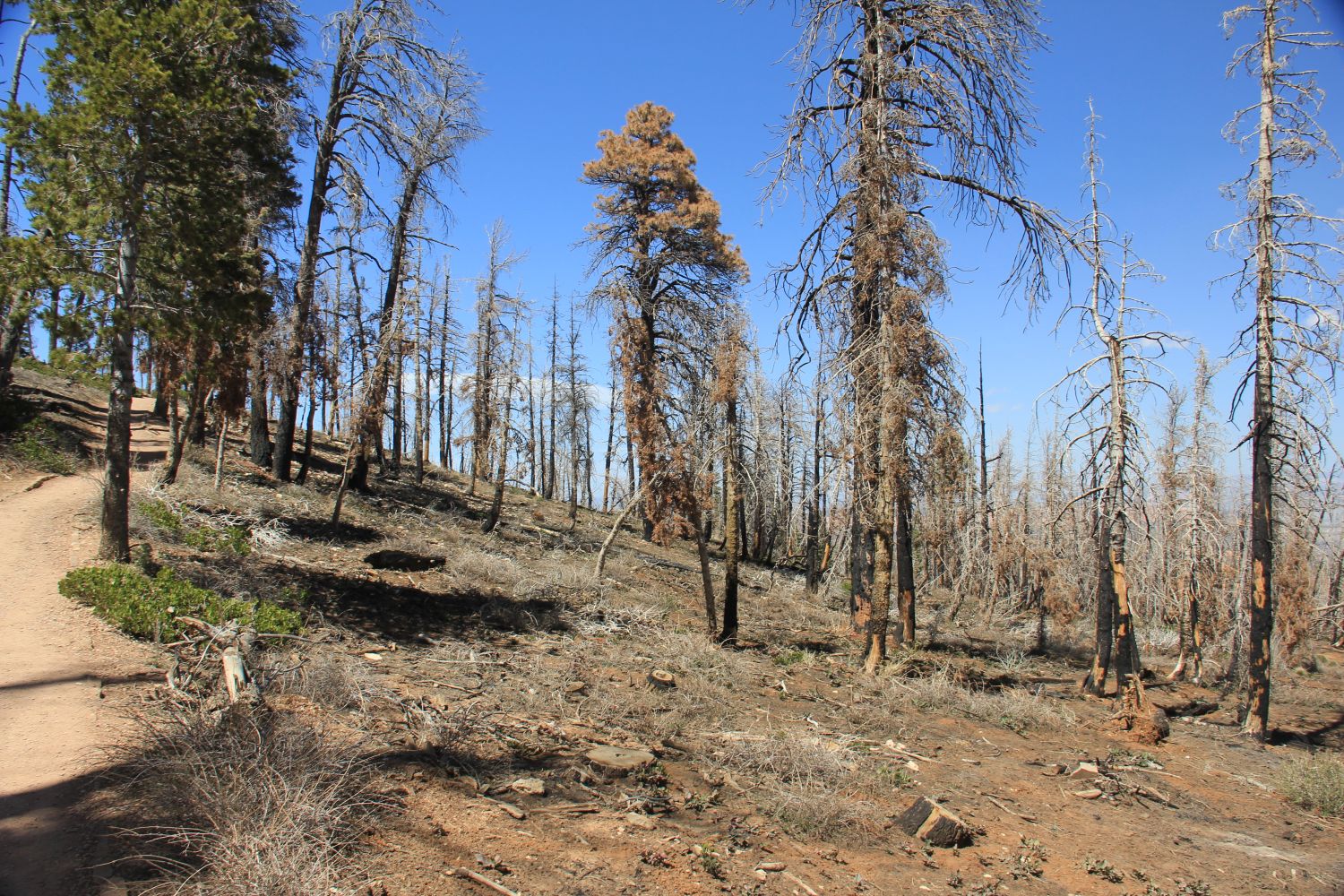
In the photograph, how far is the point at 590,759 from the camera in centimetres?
721

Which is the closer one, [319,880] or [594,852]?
[319,880]

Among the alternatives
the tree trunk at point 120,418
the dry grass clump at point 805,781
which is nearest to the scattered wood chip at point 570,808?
the dry grass clump at point 805,781

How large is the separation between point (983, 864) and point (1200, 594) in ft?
52.7

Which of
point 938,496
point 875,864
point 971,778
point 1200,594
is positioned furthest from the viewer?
point 1200,594

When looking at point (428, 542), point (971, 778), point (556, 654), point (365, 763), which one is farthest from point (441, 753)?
point (428, 542)

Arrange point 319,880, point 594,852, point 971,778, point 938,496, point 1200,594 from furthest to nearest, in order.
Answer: point 1200,594 → point 938,496 → point 971,778 → point 594,852 → point 319,880

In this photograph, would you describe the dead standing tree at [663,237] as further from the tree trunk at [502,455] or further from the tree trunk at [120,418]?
the tree trunk at [120,418]

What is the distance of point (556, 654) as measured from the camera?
11.3 metres

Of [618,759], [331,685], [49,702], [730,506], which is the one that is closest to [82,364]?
[49,702]

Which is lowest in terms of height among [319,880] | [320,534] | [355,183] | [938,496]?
[319,880]

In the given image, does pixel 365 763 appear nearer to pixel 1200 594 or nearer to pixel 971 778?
pixel 971 778

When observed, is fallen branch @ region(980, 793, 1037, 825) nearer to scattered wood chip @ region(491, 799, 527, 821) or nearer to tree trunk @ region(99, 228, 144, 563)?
scattered wood chip @ region(491, 799, 527, 821)

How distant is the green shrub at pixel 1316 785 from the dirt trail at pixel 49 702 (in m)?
12.2

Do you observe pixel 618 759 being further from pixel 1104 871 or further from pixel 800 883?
pixel 1104 871
